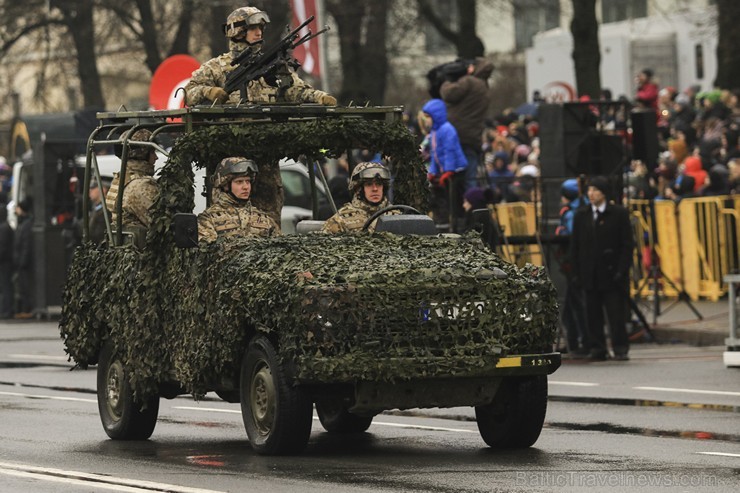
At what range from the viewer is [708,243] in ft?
86.0

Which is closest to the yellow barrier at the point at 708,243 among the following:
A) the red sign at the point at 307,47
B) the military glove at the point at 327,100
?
the red sign at the point at 307,47

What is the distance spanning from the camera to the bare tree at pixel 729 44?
123ft

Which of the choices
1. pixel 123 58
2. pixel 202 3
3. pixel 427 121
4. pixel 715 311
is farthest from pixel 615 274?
pixel 123 58

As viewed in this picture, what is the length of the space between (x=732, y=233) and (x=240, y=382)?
14.8m

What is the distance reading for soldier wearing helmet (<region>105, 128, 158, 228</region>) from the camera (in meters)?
13.8

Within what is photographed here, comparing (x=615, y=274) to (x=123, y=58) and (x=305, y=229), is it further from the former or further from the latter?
(x=123, y=58)

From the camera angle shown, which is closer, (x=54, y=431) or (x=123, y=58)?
(x=54, y=431)

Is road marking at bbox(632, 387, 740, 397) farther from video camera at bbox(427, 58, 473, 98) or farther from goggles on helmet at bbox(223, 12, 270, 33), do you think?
video camera at bbox(427, 58, 473, 98)

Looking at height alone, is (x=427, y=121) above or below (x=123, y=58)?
below

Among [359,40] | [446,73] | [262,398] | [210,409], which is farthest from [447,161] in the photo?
[359,40]

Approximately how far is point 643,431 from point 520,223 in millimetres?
11235

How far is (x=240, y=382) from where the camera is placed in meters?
12.3

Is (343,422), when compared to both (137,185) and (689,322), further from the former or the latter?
(689,322)

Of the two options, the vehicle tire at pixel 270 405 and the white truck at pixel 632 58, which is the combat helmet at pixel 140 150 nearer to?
the vehicle tire at pixel 270 405
